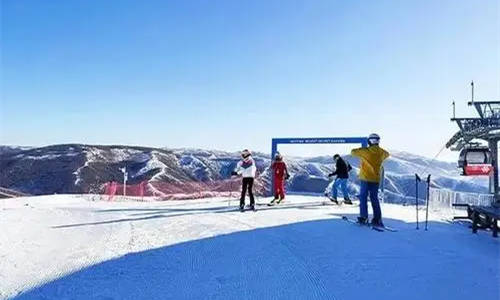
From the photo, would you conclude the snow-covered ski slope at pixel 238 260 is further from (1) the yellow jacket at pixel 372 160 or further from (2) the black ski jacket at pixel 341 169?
(2) the black ski jacket at pixel 341 169

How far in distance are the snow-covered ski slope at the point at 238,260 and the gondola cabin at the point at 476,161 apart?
10.9m

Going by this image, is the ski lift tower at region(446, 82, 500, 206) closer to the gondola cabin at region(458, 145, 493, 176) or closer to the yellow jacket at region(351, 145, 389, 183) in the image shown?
the gondola cabin at region(458, 145, 493, 176)

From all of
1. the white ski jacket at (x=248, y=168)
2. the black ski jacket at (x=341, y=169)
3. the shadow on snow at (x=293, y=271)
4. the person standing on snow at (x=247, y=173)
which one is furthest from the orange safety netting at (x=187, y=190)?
the shadow on snow at (x=293, y=271)

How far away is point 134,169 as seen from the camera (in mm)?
104062

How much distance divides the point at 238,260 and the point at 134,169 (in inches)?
→ 3975

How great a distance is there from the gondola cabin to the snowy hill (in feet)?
145

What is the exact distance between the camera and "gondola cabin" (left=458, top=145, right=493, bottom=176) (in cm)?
2005

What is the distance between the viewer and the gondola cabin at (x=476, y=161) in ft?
65.8

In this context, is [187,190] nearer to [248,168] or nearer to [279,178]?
[279,178]

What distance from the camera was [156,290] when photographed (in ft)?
17.0

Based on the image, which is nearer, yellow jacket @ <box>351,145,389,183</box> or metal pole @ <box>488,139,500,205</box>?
yellow jacket @ <box>351,145,389,183</box>

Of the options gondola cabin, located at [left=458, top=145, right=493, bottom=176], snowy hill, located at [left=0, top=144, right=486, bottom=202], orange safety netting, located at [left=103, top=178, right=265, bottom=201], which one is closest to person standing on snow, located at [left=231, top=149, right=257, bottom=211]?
orange safety netting, located at [left=103, top=178, right=265, bottom=201]

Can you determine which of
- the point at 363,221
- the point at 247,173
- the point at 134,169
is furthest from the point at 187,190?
the point at 134,169

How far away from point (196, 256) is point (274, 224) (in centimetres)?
327
